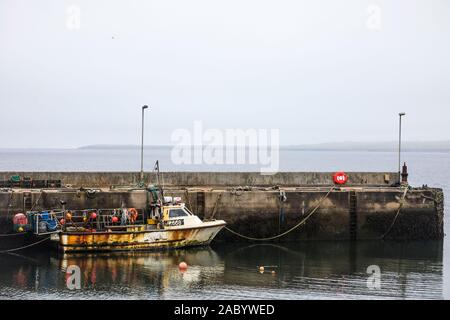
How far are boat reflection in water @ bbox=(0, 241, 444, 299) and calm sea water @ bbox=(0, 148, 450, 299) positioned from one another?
0.12ft

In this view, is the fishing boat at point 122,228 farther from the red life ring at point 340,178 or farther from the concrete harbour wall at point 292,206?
the red life ring at point 340,178

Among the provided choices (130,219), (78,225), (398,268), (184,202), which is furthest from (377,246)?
(78,225)

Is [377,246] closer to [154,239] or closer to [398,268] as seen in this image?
[398,268]

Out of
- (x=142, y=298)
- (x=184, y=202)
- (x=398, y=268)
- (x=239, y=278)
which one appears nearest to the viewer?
(x=142, y=298)

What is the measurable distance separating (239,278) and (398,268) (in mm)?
7290

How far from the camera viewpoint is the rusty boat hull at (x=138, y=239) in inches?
1252

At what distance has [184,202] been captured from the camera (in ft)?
115

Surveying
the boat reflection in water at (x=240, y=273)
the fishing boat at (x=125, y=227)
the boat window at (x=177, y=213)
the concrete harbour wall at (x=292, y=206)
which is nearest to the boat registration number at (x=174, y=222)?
the fishing boat at (x=125, y=227)

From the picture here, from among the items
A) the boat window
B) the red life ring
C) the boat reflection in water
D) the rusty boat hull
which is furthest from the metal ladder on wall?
the boat window

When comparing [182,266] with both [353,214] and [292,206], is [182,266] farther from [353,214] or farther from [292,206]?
[353,214]
